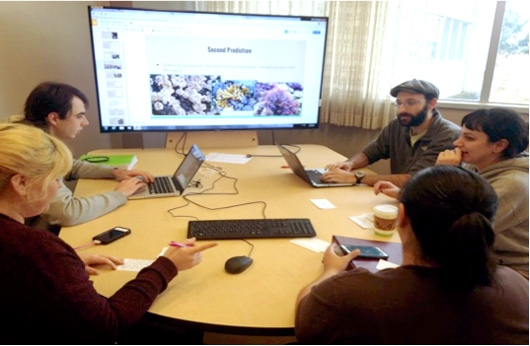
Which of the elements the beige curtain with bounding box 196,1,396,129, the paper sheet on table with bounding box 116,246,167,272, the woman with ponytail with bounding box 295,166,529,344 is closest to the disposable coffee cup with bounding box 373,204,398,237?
the woman with ponytail with bounding box 295,166,529,344

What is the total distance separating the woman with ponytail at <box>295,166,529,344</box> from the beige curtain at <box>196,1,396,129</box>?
2.10m

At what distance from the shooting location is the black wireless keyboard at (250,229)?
1.29m

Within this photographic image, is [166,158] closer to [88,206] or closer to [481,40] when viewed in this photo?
[88,206]

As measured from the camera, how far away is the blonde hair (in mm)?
824

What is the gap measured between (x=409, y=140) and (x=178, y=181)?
4.37 feet

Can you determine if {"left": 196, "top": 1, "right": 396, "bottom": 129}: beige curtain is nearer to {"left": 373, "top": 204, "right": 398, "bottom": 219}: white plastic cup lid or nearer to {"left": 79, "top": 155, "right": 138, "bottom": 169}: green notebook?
{"left": 79, "top": 155, "right": 138, "bottom": 169}: green notebook

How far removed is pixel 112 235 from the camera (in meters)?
1.28

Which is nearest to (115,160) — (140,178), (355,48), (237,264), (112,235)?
(140,178)

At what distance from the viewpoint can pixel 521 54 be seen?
267 centimetres

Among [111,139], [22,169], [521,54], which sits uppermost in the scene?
[521,54]

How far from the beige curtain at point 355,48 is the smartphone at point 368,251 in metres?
1.87

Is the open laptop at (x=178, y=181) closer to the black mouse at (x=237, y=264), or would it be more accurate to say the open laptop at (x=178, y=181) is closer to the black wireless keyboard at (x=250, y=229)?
the black wireless keyboard at (x=250, y=229)

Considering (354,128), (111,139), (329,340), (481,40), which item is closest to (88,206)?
(329,340)

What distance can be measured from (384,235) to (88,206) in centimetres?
106
